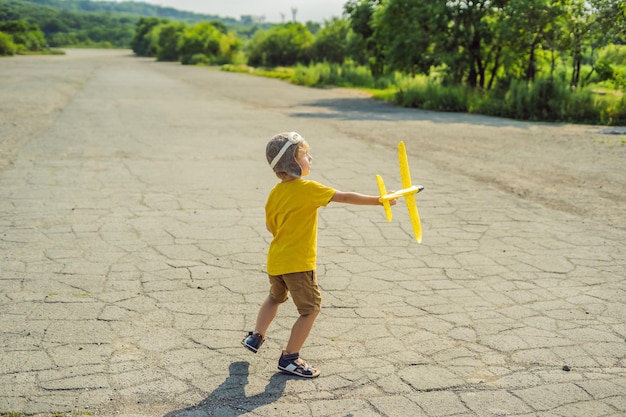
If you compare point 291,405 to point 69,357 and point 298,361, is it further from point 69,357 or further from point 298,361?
point 69,357

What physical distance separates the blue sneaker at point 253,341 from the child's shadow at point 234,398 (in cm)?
12

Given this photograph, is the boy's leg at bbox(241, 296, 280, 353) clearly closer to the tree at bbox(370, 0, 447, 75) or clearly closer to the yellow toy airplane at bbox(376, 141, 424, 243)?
the yellow toy airplane at bbox(376, 141, 424, 243)

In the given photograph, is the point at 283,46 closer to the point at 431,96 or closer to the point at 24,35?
the point at 24,35

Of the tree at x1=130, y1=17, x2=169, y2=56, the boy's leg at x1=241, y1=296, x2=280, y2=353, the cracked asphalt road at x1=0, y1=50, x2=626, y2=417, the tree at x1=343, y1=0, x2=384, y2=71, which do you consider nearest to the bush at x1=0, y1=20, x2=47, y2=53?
the tree at x1=343, y1=0, x2=384, y2=71

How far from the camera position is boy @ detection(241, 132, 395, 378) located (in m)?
3.27

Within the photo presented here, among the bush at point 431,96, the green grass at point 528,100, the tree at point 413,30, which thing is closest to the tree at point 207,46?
the tree at point 413,30

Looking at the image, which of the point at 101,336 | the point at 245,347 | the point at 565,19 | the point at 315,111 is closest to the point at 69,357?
the point at 101,336

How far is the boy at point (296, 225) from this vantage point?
327 cm

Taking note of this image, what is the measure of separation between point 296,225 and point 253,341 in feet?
2.33

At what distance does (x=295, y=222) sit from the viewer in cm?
334

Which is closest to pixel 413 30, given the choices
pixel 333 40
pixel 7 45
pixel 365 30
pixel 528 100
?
pixel 528 100

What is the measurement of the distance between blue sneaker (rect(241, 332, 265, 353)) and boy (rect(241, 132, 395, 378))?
0.17 meters

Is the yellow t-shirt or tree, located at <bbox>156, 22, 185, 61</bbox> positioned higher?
tree, located at <bbox>156, 22, 185, 61</bbox>

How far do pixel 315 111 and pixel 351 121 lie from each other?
2551mm
